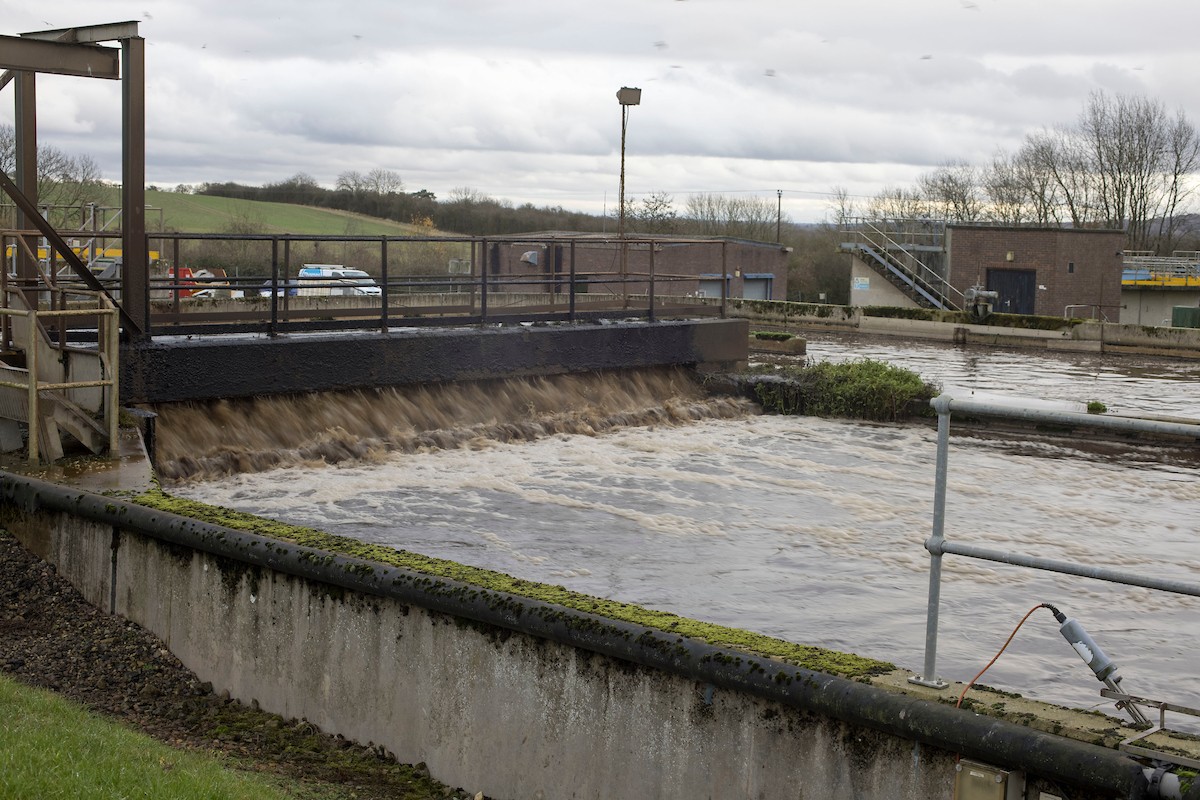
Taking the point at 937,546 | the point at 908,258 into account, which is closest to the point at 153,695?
the point at 937,546

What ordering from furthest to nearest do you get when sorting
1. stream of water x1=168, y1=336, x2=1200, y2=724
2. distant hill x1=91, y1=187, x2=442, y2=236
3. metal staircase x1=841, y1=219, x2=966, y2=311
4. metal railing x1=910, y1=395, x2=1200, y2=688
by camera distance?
1. distant hill x1=91, y1=187, x2=442, y2=236
2. metal staircase x1=841, y1=219, x2=966, y2=311
3. stream of water x1=168, y1=336, x2=1200, y2=724
4. metal railing x1=910, y1=395, x2=1200, y2=688

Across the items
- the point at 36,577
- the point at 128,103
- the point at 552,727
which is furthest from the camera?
the point at 128,103

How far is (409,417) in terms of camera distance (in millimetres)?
16266

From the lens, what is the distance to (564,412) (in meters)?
18.4

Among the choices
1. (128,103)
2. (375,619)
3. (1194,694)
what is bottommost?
(1194,694)

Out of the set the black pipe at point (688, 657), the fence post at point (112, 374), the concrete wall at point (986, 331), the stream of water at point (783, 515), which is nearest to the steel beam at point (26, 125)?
the stream of water at point (783, 515)

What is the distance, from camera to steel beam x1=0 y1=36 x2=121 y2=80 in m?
11.7

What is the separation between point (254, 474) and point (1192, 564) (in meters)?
9.60

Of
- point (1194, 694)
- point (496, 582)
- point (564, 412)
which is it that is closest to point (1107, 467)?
point (564, 412)

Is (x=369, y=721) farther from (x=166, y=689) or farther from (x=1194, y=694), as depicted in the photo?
(x=1194, y=694)

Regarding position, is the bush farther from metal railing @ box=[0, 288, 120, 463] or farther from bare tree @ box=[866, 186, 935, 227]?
bare tree @ box=[866, 186, 935, 227]

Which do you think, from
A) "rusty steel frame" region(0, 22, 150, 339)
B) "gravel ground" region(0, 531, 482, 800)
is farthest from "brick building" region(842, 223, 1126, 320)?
"gravel ground" region(0, 531, 482, 800)

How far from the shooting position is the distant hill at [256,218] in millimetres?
62625

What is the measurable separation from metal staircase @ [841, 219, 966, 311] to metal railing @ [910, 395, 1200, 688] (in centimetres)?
4598
